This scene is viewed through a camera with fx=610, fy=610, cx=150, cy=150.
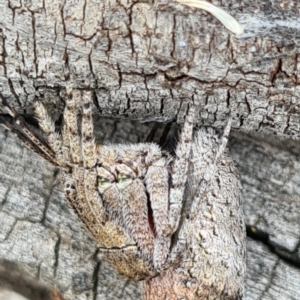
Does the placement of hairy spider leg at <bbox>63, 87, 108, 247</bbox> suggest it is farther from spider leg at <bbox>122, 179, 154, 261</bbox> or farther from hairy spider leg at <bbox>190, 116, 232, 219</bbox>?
hairy spider leg at <bbox>190, 116, 232, 219</bbox>

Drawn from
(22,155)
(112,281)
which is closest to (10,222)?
(22,155)

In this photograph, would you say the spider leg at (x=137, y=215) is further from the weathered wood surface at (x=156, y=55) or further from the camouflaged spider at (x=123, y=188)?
the weathered wood surface at (x=156, y=55)

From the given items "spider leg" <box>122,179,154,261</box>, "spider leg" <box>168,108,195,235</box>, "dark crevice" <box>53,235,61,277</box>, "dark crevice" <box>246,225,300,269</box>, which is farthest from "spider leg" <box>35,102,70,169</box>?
"dark crevice" <box>246,225,300,269</box>

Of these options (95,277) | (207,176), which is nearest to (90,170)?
(207,176)

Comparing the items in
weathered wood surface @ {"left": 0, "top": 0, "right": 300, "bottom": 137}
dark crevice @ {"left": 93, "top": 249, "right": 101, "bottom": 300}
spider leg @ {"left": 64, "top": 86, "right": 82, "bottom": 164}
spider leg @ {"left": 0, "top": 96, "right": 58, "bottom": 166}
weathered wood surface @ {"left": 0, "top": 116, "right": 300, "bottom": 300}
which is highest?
weathered wood surface @ {"left": 0, "top": 0, "right": 300, "bottom": 137}

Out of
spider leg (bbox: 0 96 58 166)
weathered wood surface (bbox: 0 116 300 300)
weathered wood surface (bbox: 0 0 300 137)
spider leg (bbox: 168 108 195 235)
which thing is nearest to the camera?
weathered wood surface (bbox: 0 0 300 137)

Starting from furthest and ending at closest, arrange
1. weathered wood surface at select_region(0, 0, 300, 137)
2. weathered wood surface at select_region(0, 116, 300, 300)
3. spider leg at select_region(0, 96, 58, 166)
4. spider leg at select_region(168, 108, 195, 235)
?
weathered wood surface at select_region(0, 116, 300, 300) → spider leg at select_region(0, 96, 58, 166) → spider leg at select_region(168, 108, 195, 235) → weathered wood surface at select_region(0, 0, 300, 137)

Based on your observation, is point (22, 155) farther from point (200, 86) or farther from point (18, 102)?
point (200, 86)
